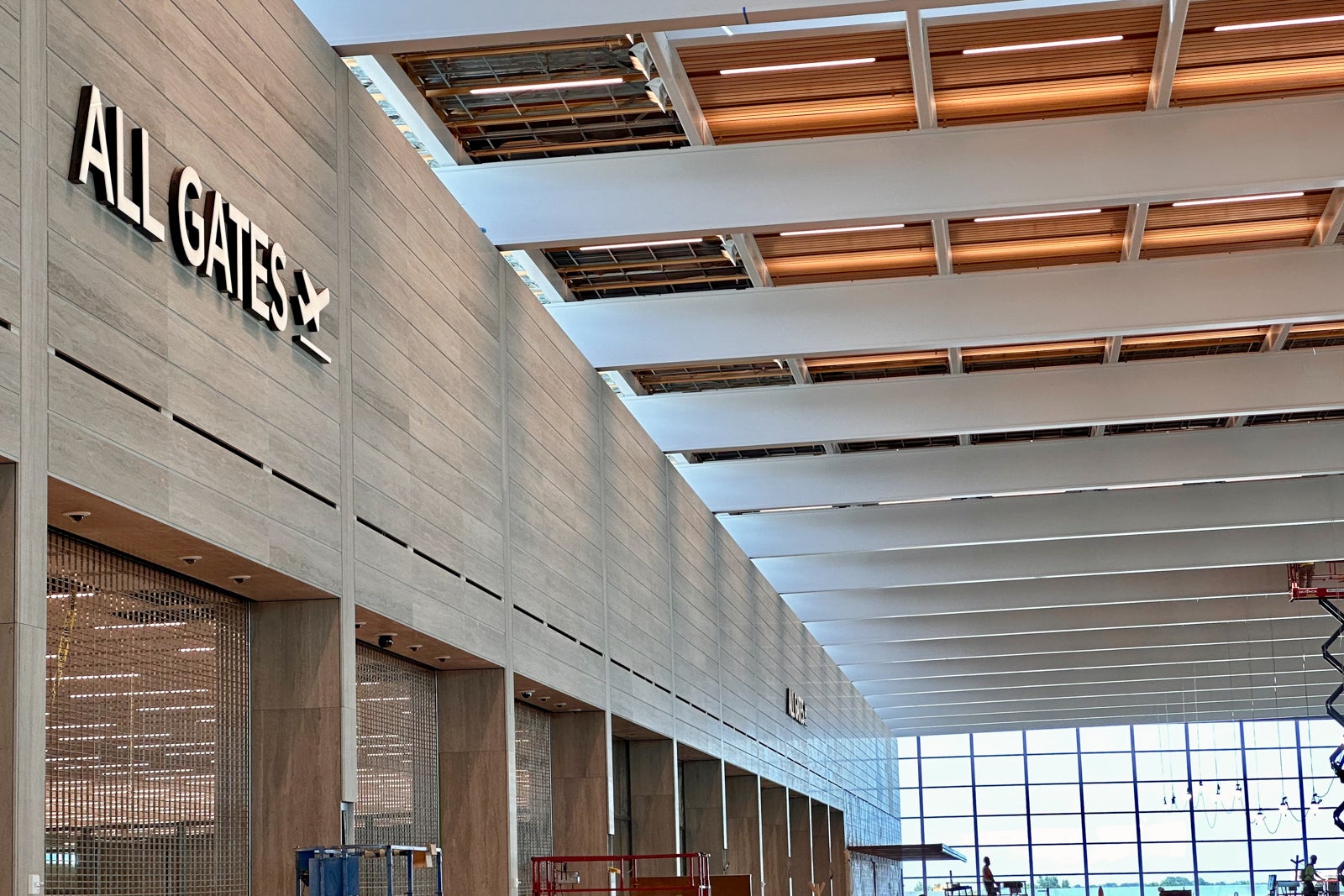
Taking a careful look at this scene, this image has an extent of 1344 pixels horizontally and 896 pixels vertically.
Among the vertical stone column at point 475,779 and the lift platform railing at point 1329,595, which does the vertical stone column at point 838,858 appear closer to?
the lift platform railing at point 1329,595

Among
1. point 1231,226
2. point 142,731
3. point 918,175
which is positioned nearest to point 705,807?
point 1231,226

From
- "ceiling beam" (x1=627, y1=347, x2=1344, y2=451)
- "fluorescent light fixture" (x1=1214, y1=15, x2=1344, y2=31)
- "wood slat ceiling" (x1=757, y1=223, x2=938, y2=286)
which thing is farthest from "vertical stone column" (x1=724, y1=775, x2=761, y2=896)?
"fluorescent light fixture" (x1=1214, y1=15, x2=1344, y2=31)

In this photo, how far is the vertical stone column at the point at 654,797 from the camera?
57.1 ft

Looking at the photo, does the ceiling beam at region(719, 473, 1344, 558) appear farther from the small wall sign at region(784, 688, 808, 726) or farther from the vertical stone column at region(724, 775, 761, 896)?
the small wall sign at region(784, 688, 808, 726)

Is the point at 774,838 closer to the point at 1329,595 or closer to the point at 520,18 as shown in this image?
the point at 1329,595

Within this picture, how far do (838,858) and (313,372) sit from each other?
90.2ft

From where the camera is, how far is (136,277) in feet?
21.5

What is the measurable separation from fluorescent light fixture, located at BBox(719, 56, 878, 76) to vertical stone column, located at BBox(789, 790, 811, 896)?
2023 centimetres

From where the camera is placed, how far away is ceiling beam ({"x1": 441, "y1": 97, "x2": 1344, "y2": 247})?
38.8 feet

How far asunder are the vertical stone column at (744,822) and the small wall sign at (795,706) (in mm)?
3568

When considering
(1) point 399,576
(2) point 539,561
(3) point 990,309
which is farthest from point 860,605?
(1) point 399,576

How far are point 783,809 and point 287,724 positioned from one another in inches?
744

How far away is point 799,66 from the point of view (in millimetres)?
11070

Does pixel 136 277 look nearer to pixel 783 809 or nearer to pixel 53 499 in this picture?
pixel 53 499
